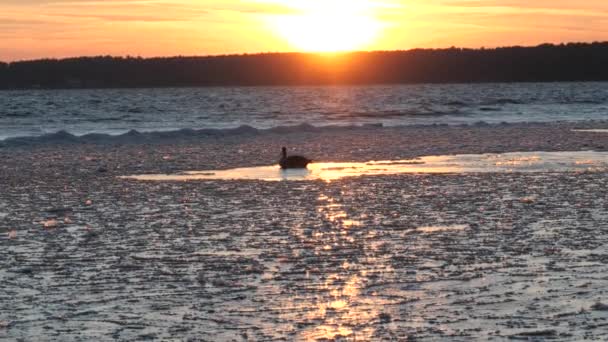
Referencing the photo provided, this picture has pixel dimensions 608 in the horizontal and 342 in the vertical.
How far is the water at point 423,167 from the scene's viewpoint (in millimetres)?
21484

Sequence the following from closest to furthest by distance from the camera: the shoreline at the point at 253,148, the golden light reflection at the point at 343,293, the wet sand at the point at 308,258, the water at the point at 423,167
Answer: the golden light reflection at the point at 343,293 < the wet sand at the point at 308,258 < the water at the point at 423,167 < the shoreline at the point at 253,148

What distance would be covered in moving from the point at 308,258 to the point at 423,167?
11.5 m

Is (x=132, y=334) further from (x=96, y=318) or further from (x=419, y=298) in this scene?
(x=419, y=298)

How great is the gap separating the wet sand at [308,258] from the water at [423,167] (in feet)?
3.65

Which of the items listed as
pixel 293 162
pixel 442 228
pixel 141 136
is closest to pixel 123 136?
pixel 141 136

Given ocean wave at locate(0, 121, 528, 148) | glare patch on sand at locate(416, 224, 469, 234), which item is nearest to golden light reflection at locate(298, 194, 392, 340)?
glare patch on sand at locate(416, 224, 469, 234)

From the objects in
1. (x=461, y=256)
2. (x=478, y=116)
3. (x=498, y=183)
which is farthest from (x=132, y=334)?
(x=478, y=116)

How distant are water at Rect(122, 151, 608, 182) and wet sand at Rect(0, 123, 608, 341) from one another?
3.65 ft

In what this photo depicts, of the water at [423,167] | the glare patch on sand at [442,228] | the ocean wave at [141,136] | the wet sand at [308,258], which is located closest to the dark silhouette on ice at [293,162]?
the water at [423,167]

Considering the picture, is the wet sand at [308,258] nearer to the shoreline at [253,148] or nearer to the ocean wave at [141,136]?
the shoreline at [253,148]

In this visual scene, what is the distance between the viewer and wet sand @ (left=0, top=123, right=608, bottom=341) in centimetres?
892

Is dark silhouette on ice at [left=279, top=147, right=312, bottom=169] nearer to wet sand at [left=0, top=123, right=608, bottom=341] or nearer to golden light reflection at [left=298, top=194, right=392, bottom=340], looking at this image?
wet sand at [left=0, top=123, right=608, bottom=341]

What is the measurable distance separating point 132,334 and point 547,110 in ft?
194

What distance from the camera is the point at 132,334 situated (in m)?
8.65
